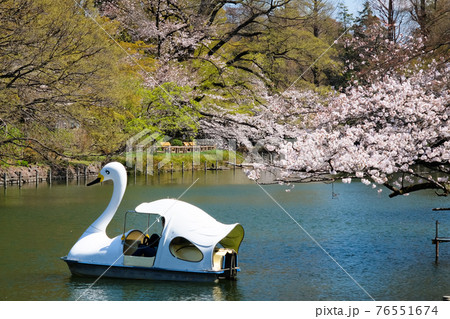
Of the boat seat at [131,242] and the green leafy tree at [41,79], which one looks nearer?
the boat seat at [131,242]

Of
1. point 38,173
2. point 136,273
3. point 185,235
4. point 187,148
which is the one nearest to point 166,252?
point 185,235

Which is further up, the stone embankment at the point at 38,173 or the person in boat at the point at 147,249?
the stone embankment at the point at 38,173

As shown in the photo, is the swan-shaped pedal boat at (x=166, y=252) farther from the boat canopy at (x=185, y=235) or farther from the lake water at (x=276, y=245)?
the lake water at (x=276, y=245)

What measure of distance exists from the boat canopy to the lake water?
514mm

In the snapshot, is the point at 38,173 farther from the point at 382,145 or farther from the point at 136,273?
the point at 382,145

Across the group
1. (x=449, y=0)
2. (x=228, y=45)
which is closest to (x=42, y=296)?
(x=449, y=0)

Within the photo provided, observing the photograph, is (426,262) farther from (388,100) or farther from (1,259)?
(1,259)

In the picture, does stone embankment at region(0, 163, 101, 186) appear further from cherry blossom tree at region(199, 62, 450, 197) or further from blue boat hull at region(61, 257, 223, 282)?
cherry blossom tree at region(199, 62, 450, 197)

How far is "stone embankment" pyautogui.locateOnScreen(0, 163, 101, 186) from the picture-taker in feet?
116

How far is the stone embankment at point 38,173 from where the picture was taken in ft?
116

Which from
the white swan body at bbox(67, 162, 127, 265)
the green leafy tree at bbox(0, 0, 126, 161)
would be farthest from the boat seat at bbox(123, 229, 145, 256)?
the green leafy tree at bbox(0, 0, 126, 161)

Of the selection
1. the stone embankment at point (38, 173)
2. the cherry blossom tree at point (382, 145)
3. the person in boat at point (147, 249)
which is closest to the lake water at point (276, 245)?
the person in boat at point (147, 249)

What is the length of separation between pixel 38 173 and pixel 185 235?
27.0 m

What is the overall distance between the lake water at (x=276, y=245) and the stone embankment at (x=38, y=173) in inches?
60.0
